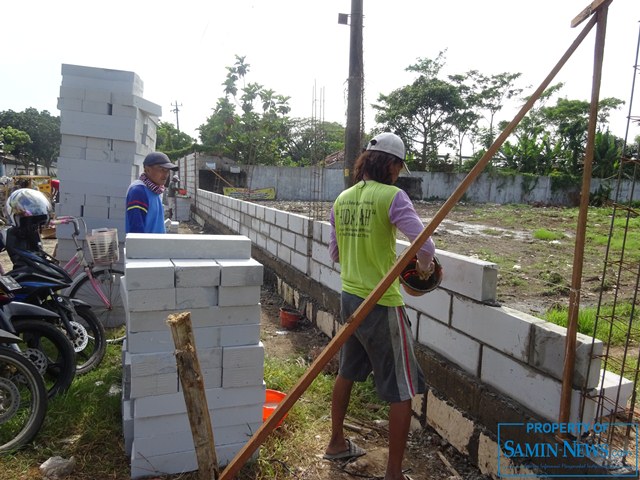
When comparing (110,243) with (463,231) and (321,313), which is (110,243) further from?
(463,231)

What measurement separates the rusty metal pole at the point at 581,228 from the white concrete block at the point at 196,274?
164 cm

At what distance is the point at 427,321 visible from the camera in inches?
119

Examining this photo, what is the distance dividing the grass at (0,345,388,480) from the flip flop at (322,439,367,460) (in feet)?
0.41

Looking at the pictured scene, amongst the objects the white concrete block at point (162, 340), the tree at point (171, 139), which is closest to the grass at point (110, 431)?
the white concrete block at point (162, 340)

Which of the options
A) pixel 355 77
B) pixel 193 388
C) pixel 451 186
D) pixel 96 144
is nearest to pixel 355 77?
pixel 355 77

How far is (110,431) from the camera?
2807mm

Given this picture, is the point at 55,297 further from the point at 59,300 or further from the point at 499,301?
the point at 499,301

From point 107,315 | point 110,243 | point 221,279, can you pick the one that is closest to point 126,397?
point 221,279

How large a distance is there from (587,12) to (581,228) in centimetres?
85

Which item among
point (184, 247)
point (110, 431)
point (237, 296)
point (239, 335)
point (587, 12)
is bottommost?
point (110, 431)

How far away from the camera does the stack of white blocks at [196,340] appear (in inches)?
91.5

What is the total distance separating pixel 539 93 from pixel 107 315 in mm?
4404

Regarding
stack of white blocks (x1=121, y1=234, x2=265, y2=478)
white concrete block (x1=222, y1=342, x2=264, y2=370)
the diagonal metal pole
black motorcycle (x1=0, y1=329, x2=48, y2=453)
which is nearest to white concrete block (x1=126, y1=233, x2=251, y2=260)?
stack of white blocks (x1=121, y1=234, x2=265, y2=478)

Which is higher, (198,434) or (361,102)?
(361,102)
